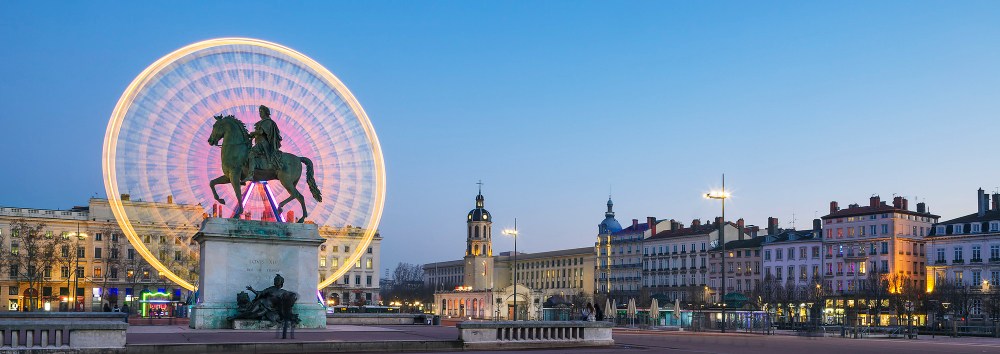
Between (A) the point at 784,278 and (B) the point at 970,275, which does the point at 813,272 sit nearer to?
(A) the point at 784,278

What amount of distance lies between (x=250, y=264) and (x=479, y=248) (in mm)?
133976

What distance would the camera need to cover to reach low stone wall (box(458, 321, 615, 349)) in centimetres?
3156

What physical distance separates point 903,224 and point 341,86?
89.7m

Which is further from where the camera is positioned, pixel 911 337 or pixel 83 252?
pixel 83 252

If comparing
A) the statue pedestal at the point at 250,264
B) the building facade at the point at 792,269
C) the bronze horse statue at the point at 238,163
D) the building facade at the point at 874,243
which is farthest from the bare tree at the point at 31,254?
the building facade at the point at 874,243

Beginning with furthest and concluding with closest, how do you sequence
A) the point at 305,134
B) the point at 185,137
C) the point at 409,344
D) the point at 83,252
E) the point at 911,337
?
the point at 83,252
the point at 911,337
the point at 305,134
the point at 185,137
the point at 409,344

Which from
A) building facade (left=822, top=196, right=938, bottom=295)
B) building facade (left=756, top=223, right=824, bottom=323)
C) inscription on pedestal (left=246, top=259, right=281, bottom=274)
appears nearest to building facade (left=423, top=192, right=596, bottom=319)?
building facade (left=756, top=223, right=824, bottom=323)

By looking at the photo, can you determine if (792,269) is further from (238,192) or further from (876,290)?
(238,192)

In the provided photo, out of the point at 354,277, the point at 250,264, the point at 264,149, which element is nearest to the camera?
the point at 250,264

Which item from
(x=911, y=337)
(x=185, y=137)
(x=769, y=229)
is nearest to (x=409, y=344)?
(x=185, y=137)

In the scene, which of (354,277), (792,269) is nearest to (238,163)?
(792,269)

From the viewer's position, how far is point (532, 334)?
33094 mm

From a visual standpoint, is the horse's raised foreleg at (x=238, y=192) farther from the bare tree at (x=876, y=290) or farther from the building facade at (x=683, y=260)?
the building facade at (x=683, y=260)

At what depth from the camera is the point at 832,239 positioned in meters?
129
